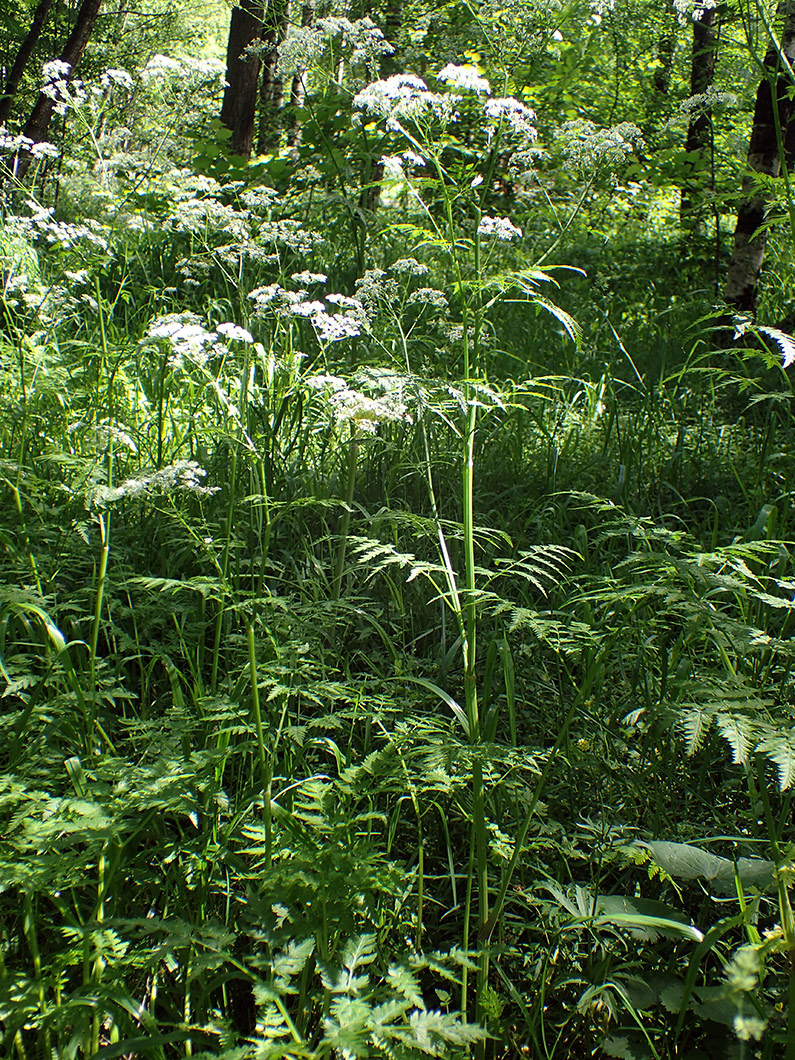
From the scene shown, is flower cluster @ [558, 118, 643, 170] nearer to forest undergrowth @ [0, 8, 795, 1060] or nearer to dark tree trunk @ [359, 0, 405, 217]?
forest undergrowth @ [0, 8, 795, 1060]

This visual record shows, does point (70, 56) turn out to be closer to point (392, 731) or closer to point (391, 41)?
point (391, 41)

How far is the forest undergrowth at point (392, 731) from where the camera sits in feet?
3.94

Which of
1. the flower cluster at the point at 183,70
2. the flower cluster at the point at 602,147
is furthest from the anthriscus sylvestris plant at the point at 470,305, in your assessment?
the flower cluster at the point at 183,70

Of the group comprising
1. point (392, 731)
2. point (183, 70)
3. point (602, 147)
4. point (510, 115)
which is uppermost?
point (183, 70)

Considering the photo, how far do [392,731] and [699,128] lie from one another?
8159mm

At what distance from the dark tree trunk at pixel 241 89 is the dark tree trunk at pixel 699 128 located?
4.64 m

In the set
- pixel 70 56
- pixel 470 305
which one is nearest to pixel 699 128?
pixel 70 56

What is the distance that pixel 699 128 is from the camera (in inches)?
309

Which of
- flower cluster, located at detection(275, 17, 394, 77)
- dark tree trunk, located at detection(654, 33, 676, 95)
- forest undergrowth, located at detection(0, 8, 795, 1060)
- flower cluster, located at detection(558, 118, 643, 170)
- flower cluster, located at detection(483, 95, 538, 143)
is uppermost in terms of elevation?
dark tree trunk, located at detection(654, 33, 676, 95)

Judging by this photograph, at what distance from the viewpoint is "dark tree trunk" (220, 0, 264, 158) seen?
8.32 metres

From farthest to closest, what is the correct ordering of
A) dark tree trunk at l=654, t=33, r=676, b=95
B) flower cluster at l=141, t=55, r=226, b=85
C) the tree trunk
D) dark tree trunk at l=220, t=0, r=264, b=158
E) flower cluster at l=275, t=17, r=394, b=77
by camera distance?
dark tree trunk at l=220, t=0, r=264, b=158, dark tree trunk at l=654, t=33, r=676, b=95, the tree trunk, flower cluster at l=275, t=17, r=394, b=77, flower cluster at l=141, t=55, r=226, b=85

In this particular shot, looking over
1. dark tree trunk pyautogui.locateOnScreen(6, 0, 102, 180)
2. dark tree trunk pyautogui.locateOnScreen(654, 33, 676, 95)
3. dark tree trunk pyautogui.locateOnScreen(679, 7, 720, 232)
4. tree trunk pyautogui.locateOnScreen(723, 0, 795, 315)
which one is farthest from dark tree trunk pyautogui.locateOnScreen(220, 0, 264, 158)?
tree trunk pyautogui.locateOnScreen(723, 0, 795, 315)

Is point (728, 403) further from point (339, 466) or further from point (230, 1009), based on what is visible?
point (230, 1009)

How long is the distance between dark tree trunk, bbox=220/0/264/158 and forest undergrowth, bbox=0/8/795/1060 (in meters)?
5.48
